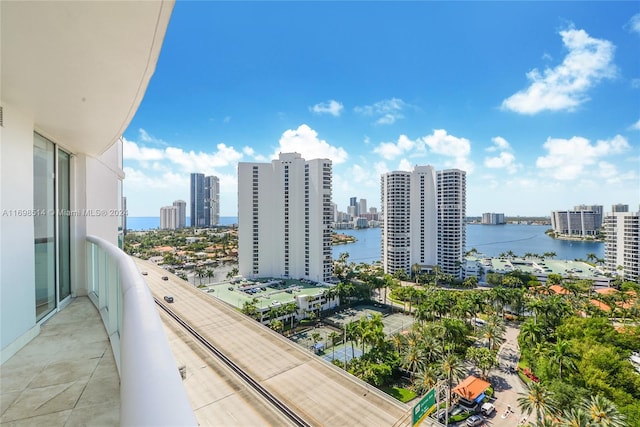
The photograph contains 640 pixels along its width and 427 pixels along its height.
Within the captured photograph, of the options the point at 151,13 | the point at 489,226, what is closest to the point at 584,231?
the point at 489,226

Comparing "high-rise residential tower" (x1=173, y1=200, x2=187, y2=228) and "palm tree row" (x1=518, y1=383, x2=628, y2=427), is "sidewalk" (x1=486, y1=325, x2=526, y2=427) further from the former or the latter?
"high-rise residential tower" (x1=173, y1=200, x2=187, y2=228)

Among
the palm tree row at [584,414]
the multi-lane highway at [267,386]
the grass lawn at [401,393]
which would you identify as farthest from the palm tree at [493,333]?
the multi-lane highway at [267,386]

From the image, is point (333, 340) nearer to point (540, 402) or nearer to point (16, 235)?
point (540, 402)

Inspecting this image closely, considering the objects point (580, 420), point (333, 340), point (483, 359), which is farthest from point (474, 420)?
point (333, 340)

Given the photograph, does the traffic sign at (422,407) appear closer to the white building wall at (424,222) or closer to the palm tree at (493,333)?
the palm tree at (493,333)

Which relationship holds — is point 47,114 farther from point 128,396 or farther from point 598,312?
point 598,312
